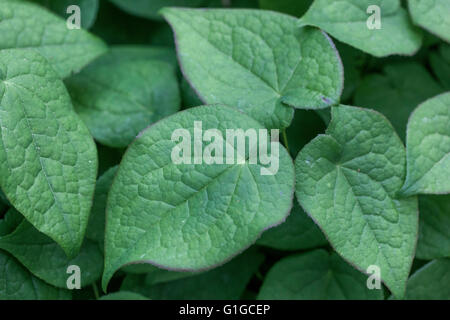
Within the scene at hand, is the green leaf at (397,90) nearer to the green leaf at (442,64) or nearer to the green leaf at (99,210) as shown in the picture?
the green leaf at (442,64)

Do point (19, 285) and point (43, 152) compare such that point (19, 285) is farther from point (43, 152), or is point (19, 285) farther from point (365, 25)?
point (365, 25)

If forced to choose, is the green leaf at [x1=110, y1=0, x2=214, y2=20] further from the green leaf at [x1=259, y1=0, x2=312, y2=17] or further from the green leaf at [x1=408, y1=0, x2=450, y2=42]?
the green leaf at [x1=408, y1=0, x2=450, y2=42]

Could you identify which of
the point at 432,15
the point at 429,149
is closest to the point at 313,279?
the point at 429,149

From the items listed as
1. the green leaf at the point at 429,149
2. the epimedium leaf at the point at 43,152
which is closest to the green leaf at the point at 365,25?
the green leaf at the point at 429,149

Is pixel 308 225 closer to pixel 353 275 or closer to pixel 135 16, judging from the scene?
pixel 353 275

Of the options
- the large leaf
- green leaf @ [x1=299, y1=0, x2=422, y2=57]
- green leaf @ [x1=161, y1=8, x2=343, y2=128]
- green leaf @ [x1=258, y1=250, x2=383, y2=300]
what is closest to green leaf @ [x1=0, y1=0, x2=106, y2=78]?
green leaf @ [x1=161, y1=8, x2=343, y2=128]

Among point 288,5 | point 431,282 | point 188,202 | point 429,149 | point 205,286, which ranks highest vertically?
point 288,5

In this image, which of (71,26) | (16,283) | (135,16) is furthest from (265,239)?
(135,16)
